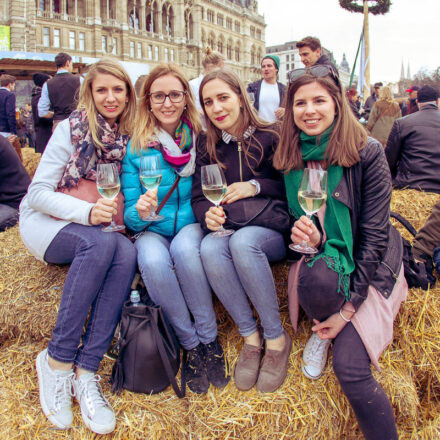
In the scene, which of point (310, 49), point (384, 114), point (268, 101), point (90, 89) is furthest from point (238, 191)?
point (384, 114)

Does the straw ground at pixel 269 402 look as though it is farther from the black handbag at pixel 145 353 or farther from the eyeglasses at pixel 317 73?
the eyeglasses at pixel 317 73

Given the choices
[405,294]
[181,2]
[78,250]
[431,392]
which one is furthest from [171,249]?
[181,2]

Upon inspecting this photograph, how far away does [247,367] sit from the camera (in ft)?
6.91

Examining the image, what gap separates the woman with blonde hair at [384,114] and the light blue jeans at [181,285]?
6.30m

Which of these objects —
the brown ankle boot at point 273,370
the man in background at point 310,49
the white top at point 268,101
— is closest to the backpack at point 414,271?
the brown ankle boot at point 273,370

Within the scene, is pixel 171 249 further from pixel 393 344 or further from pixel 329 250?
pixel 393 344

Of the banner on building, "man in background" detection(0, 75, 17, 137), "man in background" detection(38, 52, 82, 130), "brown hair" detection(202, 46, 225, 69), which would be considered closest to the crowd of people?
"brown hair" detection(202, 46, 225, 69)

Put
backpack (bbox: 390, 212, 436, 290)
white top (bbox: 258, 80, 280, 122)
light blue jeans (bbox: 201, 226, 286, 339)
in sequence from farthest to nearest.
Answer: white top (bbox: 258, 80, 280, 122) < backpack (bbox: 390, 212, 436, 290) < light blue jeans (bbox: 201, 226, 286, 339)

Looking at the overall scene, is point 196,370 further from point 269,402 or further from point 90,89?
point 90,89

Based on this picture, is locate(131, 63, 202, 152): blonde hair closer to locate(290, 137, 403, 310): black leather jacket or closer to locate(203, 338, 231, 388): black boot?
locate(290, 137, 403, 310): black leather jacket

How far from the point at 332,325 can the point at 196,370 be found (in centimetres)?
87

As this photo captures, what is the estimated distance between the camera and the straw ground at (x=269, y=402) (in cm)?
191

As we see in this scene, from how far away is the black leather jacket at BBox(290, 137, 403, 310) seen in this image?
1.95 m

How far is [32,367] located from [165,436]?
1.05 m
